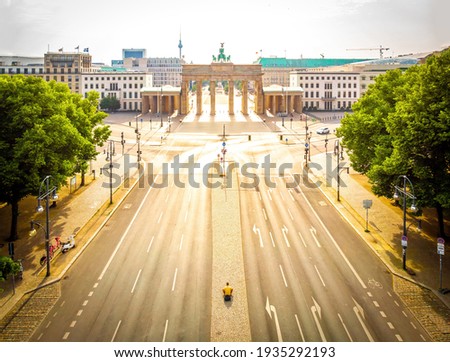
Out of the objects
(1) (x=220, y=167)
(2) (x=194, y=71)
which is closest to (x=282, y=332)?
(1) (x=220, y=167)

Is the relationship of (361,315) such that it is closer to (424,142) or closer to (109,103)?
(424,142)

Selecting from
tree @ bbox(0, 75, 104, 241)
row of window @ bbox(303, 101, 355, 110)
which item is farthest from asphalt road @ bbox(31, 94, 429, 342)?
row of window @ bbox(303, 101, 355, 110)

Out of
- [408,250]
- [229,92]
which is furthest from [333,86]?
[408,250]

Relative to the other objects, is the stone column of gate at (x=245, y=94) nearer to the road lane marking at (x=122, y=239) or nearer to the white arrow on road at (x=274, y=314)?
the road lane marking at (x=122, y=239)

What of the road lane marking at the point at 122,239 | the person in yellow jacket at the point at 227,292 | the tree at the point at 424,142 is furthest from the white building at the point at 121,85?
the person in yellow jacket at the point at 227,292

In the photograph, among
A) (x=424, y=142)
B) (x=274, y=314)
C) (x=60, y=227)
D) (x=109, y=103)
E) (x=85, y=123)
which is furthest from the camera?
(x=109, y=103)

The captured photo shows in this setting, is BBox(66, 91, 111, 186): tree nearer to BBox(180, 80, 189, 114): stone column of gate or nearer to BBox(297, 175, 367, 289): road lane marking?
BBox(297, 175, 367, 289): road lane marking
